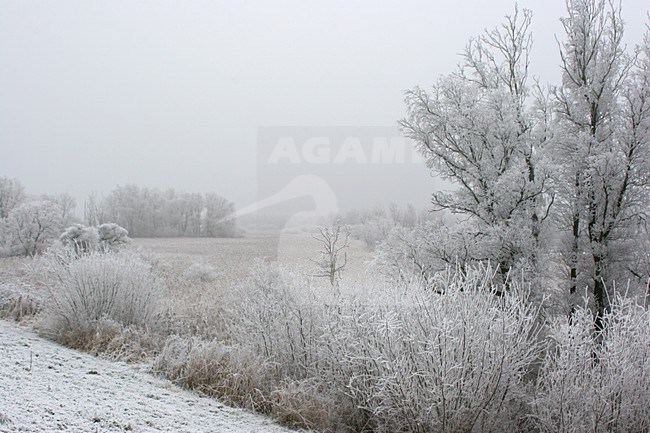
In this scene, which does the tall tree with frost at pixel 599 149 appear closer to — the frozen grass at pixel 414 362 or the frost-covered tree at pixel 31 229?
the frozen grass at pixel 414 362

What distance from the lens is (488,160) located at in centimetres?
1127

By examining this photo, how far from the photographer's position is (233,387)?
23.5 ft

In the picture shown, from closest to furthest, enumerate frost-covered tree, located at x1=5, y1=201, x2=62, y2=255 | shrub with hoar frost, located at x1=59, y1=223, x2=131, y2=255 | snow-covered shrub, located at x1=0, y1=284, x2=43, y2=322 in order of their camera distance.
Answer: snow-covered shrub, located at x1=0, y1=284, x2=43, y2=322 → shrub with hoar frost, located at x1=59, y1=223, x2=131, y2=255 → frost-covered tree, located at x1=5, y1=201, x2=62, y2=255

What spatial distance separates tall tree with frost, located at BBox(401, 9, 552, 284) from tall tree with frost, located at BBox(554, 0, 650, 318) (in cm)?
79

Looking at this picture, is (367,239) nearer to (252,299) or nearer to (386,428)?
(252,299)

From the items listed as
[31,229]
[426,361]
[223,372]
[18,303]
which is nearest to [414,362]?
[426,361]

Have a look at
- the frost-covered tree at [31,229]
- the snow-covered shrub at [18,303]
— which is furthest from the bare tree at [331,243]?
the frost-covered tree at [31,229]

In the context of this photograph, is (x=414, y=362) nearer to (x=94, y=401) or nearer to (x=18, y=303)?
(x=94, y=401)

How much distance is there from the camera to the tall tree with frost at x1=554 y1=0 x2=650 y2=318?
10.9 meters

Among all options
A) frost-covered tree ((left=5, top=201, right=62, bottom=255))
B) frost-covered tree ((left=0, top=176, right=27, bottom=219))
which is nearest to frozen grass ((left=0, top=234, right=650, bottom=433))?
frost-covered tree ((left=5, top=201, right=62, bottom=255))

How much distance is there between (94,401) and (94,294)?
5.08m

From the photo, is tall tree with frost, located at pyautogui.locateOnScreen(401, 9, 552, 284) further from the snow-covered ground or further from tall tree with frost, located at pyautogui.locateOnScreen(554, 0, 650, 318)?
the snow-covered ground

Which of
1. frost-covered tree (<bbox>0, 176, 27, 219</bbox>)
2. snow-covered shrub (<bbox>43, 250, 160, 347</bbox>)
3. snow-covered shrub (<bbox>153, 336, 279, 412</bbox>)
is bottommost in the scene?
snow-covered shrub (<bbox>153, 336, 279, 412</bbox>)

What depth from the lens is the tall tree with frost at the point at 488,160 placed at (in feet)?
34.7
